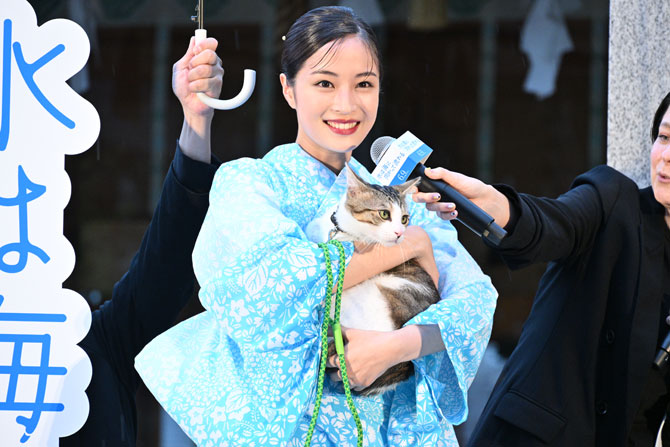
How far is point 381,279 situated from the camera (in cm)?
164

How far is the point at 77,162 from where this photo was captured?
2.67 metres

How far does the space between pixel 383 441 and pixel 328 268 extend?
42 centimetres

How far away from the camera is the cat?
1588 mm

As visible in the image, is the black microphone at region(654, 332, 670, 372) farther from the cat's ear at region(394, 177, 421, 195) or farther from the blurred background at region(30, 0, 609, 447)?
the blurred background at region(30, 0, 609, 447)

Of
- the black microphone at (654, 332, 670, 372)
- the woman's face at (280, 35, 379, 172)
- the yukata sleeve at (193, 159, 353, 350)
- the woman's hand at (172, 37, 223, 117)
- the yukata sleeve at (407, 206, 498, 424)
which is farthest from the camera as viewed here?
the woman's hand at (172, 37, 223, 117)

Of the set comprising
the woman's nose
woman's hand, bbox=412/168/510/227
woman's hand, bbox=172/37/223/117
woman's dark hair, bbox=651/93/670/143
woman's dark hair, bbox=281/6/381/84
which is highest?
woman's dark hair, bbox=281/6/381/84

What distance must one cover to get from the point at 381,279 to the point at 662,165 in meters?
0.83

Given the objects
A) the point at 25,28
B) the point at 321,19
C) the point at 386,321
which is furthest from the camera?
the point at 25,28

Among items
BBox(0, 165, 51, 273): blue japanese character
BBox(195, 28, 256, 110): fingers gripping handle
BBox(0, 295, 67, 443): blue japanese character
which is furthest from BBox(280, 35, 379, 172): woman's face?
BBox(0, 295, 67, 443): blue japanese character

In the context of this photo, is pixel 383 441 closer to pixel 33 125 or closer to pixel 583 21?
pixel 33 125

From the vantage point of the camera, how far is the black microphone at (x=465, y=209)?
146cm

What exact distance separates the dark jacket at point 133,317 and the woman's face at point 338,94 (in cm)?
49

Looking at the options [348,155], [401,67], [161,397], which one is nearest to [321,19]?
[348,155]

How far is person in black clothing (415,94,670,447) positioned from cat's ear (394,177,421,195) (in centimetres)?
30
